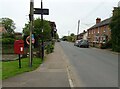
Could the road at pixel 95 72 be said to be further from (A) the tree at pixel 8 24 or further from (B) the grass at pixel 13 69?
(A) the tree at pixel 8 24

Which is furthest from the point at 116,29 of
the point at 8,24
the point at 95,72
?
the point at 8,24

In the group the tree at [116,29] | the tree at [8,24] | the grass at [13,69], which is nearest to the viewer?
the grass at [13,69]

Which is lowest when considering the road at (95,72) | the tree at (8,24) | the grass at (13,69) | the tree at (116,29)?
the road at (95,72)

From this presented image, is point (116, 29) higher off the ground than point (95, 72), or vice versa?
point (116, 29)

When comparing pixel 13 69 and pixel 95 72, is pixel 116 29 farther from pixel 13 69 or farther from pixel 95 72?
pixel 13 69

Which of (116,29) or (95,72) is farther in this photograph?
(116,29)

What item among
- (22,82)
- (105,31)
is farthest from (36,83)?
(105,31)

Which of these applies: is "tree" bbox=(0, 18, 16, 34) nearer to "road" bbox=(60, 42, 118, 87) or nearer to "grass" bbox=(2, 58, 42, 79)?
"road" bbox=(60, 42, 118, 87)

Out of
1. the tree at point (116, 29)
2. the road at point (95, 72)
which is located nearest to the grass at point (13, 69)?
the road at point (95, 72)

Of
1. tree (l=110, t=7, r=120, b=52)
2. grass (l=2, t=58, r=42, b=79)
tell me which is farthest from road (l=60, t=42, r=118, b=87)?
tree (l=110, t=7, r=120, b=52)

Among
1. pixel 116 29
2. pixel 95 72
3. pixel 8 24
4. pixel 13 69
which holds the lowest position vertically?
pixel 95 72

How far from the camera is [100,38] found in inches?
2429

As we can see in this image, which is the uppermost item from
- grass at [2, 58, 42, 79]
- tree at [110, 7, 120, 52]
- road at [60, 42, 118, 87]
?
tree at [110, 7, 120, 52]

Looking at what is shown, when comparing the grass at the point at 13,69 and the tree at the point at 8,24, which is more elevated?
the tree at the point at 8,24
